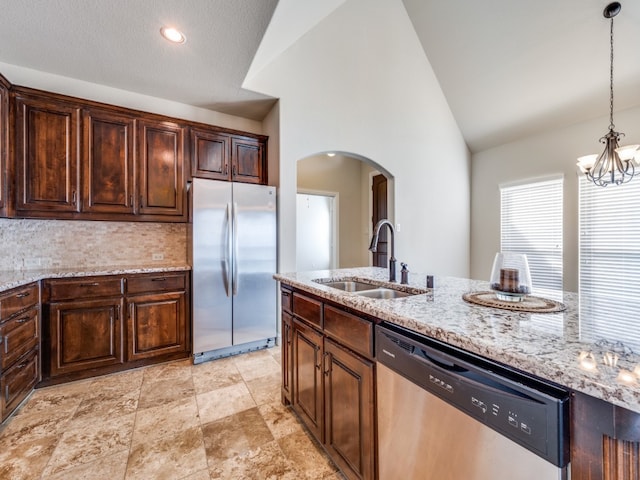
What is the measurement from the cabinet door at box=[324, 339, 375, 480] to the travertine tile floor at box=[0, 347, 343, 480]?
23cm

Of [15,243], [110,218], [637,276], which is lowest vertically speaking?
[637,276]

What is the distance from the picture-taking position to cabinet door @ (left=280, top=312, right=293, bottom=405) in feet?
6.10

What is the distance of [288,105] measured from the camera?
10.5 feet

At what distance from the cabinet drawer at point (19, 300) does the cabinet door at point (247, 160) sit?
1.89 meters

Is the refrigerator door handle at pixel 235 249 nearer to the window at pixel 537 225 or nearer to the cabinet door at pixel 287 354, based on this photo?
the cabinet door at pixel 287 354

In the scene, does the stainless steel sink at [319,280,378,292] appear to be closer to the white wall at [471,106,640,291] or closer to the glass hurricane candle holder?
the glass hurricane candle holder

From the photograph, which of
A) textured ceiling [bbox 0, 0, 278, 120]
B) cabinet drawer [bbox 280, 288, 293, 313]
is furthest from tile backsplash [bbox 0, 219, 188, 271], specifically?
cabinet drawer [bbox 280, 288, 293, 313]

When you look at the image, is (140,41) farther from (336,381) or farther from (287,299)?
(336,381)

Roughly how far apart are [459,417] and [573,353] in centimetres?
34

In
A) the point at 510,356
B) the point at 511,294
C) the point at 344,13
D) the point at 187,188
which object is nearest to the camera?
the point at 510,356

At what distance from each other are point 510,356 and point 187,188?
300 cm

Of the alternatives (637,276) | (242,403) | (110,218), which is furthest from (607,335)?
(637,276)

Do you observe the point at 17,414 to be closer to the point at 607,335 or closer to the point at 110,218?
the point at 110,218

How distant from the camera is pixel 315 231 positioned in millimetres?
5500
